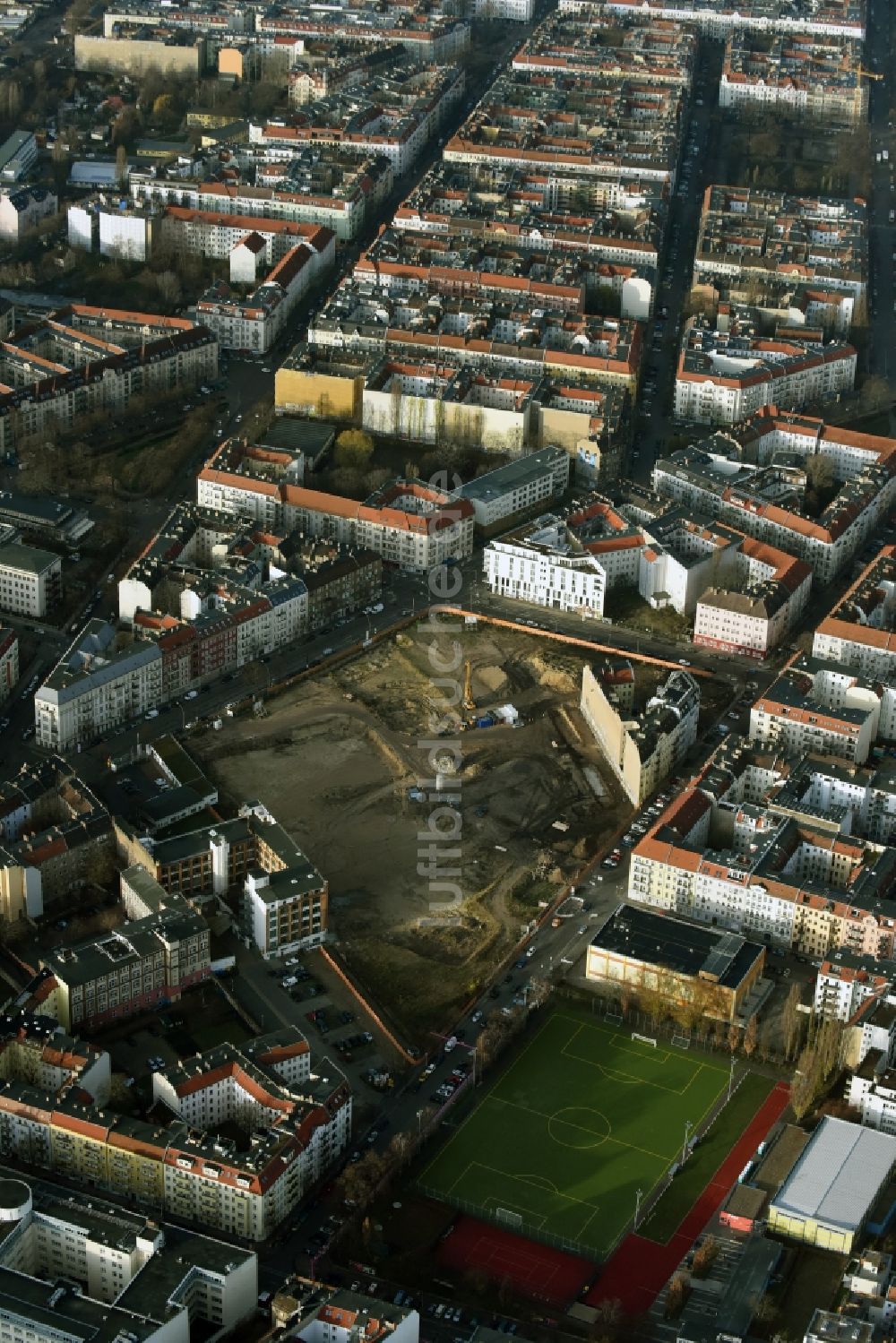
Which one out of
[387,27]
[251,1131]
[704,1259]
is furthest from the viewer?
[387,27]

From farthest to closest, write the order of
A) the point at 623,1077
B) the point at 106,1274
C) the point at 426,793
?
1. the point at 426,793
2. the point at 623,1077
3. the point at 106,1274

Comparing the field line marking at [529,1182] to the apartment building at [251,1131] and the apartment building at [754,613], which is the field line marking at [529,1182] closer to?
the apartment building at [251,1131]

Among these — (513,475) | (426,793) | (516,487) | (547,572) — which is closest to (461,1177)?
(426,793)

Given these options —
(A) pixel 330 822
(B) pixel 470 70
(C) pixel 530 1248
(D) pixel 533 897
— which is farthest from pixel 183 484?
(B) pixel 470 70

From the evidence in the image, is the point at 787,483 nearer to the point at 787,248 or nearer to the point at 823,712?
the point at 823,712

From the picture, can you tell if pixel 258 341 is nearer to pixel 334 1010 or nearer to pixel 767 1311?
pixel 334 1010

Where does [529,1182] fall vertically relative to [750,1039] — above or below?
below
